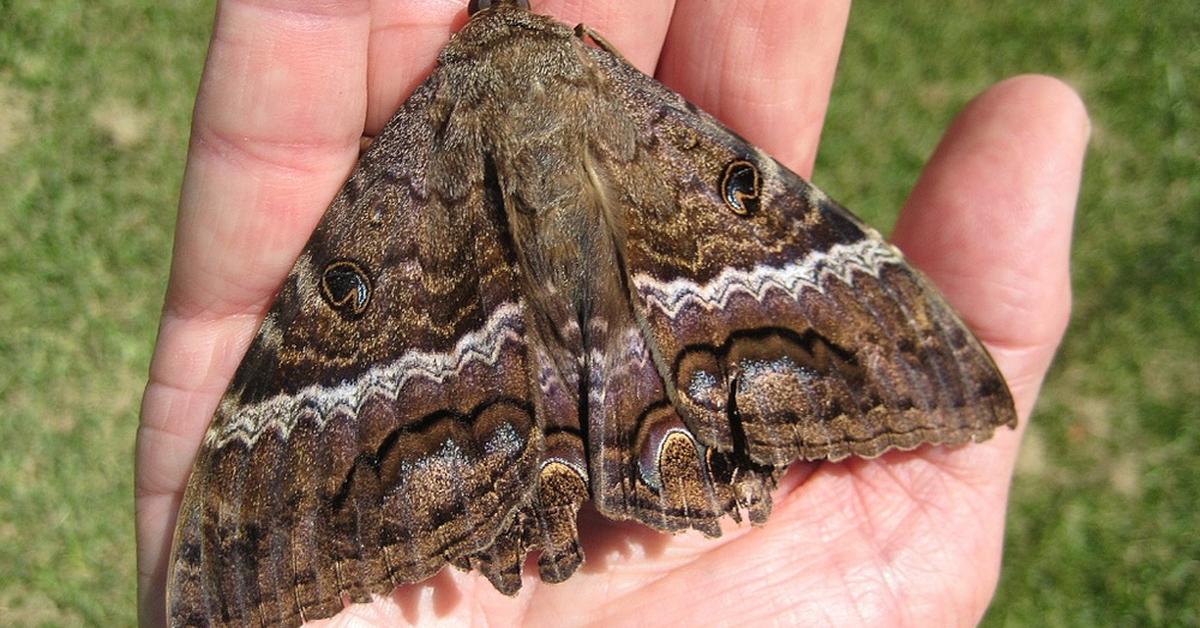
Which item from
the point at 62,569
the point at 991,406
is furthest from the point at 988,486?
the point at 62,569

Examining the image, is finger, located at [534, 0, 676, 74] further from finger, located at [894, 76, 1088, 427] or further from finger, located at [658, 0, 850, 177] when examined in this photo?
finger, located at [894, 76, 1088, 427]

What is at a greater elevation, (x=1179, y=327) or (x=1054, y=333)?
(x=1054, y=333)

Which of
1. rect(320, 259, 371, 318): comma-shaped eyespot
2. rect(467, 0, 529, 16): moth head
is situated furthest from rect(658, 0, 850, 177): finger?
rect(320, 259, 371, 318): comma-shaped eyespot

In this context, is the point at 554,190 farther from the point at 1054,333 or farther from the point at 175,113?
the point at 175,113

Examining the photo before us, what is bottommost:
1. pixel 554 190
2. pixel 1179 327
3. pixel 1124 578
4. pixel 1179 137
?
pixel 1124 578

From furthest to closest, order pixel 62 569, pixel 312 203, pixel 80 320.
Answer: pixel 80 320 < pixel 62 569 < pixel 312 203

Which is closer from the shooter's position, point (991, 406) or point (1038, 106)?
point (991, 406)
